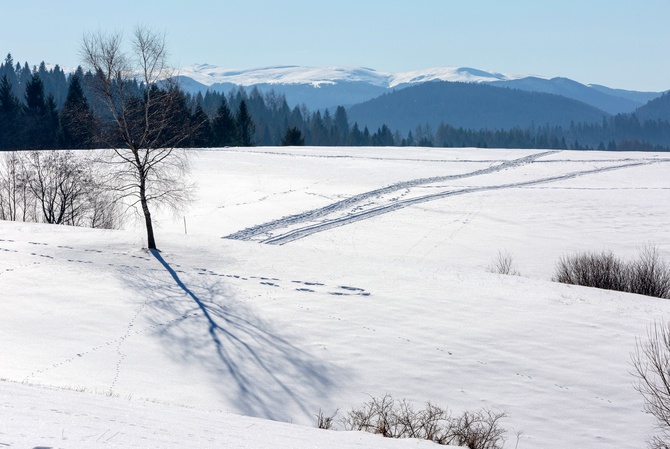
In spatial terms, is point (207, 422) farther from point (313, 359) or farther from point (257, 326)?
point (257, 326)

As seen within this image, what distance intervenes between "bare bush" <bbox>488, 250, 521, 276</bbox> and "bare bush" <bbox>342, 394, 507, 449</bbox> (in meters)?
13.6

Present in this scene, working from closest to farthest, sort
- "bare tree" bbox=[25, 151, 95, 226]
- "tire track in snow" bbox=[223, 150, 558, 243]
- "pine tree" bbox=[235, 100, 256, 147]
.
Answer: "tire track in snow" bbox=[223, 150, 558, 243]
"bare tree" bbox=[25, 151, 95, 226]
"pine tree" bbox=[235, 100, 256, 147]

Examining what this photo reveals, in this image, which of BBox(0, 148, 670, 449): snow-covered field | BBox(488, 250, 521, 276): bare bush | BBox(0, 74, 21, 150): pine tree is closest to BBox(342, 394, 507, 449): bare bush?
BBox(0, 148, 670, 449): snow-covered field

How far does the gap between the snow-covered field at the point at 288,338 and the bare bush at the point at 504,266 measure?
58cm

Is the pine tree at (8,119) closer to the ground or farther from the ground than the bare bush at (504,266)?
farther from the ground

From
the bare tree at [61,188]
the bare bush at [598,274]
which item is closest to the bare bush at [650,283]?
the bare bush at [598,274]

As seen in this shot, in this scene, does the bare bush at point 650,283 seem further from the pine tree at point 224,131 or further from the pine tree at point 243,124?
the pine tree at point 243,124

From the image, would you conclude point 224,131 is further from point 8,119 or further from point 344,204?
point 344,204

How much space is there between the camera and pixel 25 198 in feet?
119

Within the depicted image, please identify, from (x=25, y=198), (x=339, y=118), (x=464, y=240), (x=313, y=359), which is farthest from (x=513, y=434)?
(x=339, y=118)

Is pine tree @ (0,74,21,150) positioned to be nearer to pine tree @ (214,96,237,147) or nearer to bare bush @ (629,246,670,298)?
pine tree @ (214,96,237,147)

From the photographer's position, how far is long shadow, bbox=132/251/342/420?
13.8 meters

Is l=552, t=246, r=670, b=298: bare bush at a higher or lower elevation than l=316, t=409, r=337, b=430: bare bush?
higher

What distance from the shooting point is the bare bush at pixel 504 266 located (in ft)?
86.5
